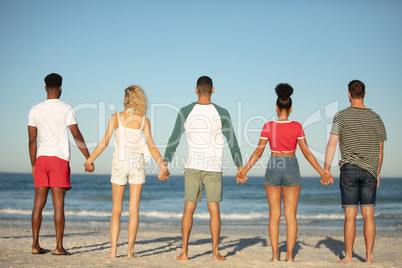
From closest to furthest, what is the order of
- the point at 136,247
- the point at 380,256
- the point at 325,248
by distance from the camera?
the point at 380,256, the point at 136,247, the point at 325,248

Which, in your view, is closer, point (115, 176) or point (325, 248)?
point (115, 176)

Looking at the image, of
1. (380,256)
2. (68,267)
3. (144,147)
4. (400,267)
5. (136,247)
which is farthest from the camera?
(136,247)

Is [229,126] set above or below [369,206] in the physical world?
above

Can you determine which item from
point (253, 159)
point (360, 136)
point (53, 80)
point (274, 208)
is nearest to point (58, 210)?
point (53, 80)

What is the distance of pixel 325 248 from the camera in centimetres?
795

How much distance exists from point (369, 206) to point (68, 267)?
377cm

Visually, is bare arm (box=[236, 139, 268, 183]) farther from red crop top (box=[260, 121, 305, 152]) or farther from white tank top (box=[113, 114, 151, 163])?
white tank top (box=[113, 114, 151, 163])

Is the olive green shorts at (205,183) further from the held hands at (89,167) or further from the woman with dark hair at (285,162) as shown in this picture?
the held hands at (89,167)

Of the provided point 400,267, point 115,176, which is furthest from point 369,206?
point 115,176

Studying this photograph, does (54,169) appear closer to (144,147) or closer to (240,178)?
(144,147)

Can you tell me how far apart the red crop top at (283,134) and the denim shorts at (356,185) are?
747mm

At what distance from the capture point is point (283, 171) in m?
5.41

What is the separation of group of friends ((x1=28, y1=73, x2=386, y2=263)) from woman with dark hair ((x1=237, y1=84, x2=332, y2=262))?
13mm

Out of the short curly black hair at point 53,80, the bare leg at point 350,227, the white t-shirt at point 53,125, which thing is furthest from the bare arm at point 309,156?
the short curly black hair at point 53,80
